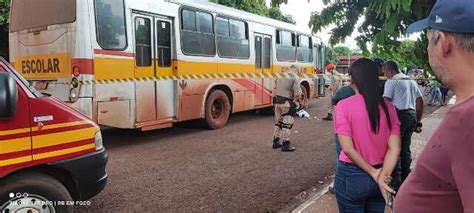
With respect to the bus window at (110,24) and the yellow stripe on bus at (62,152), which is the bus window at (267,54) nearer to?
the bus window at (110,24)

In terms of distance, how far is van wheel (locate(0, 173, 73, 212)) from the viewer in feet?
10.7

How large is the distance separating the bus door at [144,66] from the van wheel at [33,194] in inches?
175

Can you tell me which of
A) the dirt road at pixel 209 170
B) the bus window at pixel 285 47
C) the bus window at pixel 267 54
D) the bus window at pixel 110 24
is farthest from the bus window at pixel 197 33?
the bus window at pixel 285 47

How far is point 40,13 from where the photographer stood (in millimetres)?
7562

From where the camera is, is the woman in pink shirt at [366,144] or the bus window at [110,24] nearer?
the woman in pink shirt at [366,144]

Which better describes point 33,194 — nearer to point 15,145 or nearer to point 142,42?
point 15,145

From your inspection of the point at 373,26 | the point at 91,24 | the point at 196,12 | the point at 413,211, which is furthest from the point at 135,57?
the point at 413,211

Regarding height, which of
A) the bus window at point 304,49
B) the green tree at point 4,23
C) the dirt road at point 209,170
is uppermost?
the green tree at point 4,23

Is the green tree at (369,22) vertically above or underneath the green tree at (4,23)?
underneath

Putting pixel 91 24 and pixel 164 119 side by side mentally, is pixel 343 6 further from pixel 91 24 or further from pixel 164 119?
pixel 164 119

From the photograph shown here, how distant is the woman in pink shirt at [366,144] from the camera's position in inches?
107

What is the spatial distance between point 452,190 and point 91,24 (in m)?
6.88

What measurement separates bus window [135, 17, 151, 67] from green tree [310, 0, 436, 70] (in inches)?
178

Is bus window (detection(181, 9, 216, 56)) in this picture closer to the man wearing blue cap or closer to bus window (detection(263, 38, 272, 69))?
bus window (detection(263, 38, 272, 69))
